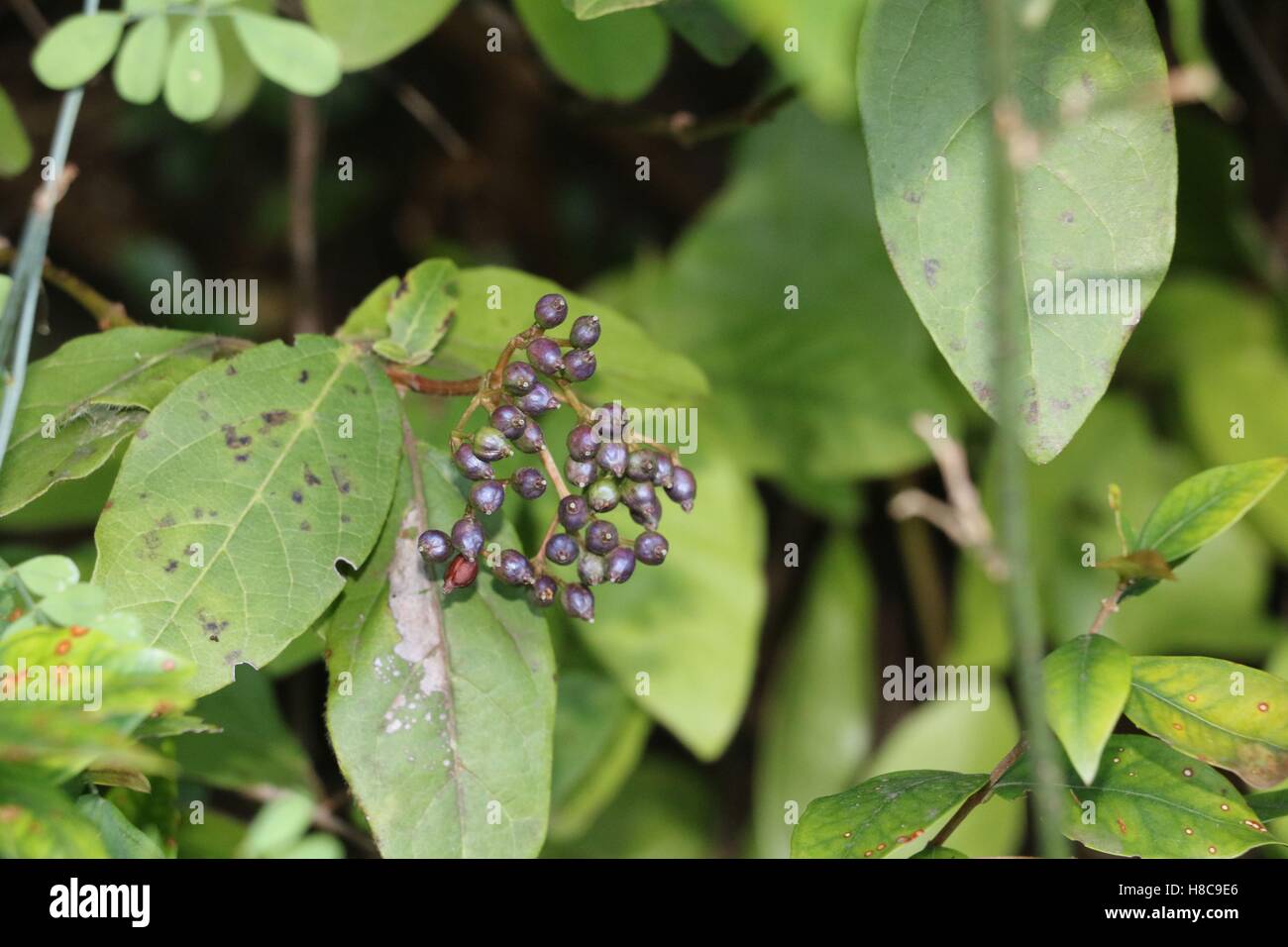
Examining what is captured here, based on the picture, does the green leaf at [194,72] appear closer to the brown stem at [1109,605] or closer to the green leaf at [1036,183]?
the green leaf at [1036,183]

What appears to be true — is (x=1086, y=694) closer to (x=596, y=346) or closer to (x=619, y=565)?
(x=619, y=565)

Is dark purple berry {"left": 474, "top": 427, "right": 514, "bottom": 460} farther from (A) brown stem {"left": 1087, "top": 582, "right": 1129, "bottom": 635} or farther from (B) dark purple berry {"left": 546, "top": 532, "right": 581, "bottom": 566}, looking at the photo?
(A) brown stem {"left": 1087, "top": 582, "right": 1129, "bottom": 635}

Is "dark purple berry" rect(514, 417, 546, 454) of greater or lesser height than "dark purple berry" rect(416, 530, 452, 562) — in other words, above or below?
above

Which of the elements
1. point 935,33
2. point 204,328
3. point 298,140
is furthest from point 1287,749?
point 204,328

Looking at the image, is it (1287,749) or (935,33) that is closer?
(1287,749)

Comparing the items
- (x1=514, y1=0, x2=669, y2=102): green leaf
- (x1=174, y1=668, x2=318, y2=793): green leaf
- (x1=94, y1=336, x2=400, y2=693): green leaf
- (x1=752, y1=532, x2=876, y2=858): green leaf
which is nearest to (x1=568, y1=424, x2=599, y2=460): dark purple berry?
(x1=94, y1=336, x2=400, y2=693): green leaf

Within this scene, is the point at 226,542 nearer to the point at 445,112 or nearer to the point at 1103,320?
the point at 1103,320
